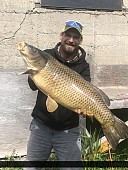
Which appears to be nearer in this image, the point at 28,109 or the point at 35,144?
the point at 35,144

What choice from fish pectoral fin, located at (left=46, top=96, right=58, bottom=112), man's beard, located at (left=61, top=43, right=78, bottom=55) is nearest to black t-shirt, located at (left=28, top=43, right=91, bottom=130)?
man's beard, located at (left=61, top=43, right=78, bottom=55)

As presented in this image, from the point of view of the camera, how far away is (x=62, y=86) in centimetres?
347

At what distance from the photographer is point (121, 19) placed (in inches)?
228

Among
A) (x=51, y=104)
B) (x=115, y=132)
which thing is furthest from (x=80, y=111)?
(x=115, y=132)

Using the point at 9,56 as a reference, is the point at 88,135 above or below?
below

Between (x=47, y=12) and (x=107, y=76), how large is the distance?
1.30 m

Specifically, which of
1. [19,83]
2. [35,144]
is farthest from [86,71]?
[19,83]

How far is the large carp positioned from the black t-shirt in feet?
0.79

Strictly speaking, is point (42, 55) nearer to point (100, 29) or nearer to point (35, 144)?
point (35, 144)

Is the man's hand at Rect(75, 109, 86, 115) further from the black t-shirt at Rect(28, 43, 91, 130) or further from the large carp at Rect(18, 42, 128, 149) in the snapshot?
the black t-shirt at Rect(28, 43, 91, 130)

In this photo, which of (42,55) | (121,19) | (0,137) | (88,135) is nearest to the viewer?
(42,55)

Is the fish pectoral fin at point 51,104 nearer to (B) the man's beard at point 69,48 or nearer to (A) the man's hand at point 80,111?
(A) the man's hand at point 80,111

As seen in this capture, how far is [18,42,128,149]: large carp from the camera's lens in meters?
3.36

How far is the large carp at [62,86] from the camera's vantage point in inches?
132
